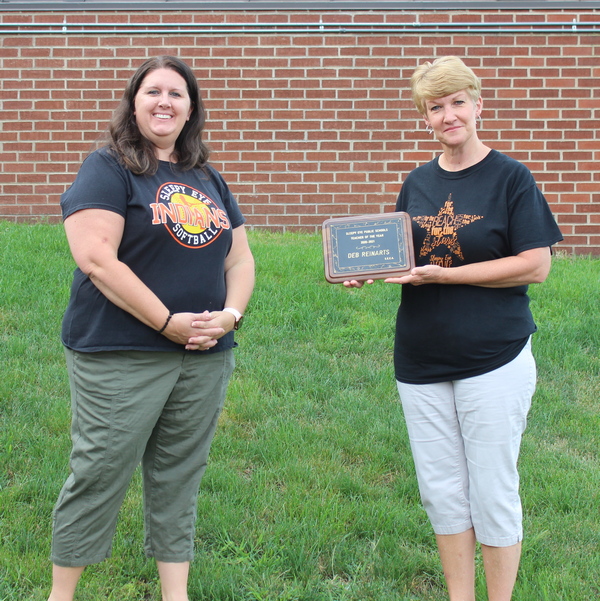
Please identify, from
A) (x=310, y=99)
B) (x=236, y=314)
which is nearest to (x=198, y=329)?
(x=236, y=314)

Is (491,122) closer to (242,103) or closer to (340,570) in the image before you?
(242,103)

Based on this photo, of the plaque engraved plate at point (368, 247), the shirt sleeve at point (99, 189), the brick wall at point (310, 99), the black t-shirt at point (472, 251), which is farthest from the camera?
the brick wall at point (310, 99)

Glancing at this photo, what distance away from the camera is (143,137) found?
8.27ft

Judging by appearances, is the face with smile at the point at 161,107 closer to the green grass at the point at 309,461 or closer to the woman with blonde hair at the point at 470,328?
the woman with blonde hair at the point at 470,328

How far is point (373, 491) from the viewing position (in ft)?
11.3

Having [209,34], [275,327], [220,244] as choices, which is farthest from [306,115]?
[220,244]

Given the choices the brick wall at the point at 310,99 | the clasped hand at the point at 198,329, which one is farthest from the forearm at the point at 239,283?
the brick wall at the point at 310,99

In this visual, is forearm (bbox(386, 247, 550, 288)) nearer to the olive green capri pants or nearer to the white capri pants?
the white capri pants

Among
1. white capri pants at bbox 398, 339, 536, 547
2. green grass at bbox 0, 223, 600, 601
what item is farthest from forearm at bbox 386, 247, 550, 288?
green grass at bbox 0, 223, 600, 601

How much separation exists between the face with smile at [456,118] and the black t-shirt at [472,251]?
0.12m

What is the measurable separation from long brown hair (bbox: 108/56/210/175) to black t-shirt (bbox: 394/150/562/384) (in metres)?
0.88

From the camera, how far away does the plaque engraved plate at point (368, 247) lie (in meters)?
2.55

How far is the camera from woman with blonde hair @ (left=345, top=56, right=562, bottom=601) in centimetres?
241

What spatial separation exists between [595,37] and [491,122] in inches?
52.5
